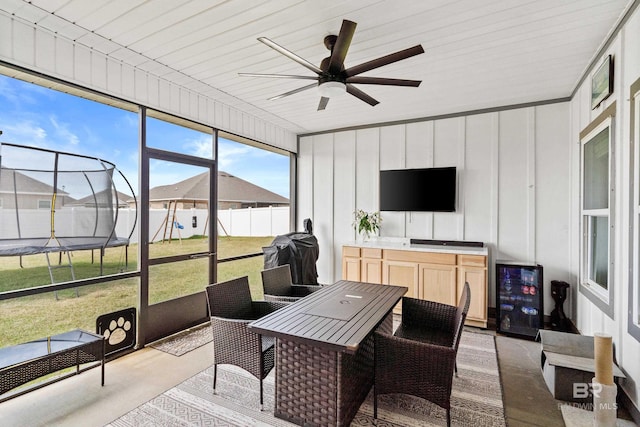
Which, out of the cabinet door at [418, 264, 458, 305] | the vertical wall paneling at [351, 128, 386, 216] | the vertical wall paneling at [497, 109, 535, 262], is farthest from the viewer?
the vertical wall paneling at [351, 128, 386, 216]

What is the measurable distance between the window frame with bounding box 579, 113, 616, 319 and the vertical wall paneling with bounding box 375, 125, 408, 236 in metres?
2.19

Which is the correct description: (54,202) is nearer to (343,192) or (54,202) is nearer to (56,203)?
(56,203)

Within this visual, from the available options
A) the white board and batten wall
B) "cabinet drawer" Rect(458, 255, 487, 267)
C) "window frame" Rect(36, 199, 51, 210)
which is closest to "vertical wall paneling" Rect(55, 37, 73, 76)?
"window frame" Rect(36, 199, 51, 210)

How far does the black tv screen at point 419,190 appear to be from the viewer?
454 cm

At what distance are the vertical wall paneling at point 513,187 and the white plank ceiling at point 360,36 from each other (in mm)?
508

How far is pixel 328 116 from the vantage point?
4820mm

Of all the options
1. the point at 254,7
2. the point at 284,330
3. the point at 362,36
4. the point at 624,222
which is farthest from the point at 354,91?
the point at 624,222

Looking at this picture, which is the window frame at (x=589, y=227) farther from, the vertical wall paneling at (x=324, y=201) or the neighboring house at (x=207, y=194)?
the neighboring house at (x=207, y=194)

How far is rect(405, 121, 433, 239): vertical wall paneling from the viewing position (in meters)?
4.75

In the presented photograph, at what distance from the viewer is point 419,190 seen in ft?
15.5

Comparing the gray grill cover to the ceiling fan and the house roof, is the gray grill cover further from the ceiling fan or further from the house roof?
the ceiling fan

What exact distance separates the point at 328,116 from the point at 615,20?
10.7 ft

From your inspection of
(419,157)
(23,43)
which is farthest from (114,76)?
(419,157)

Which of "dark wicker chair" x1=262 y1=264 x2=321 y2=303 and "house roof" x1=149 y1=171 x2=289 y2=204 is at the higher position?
"house roof" x1=149 y1=171 x2=289 y2=204
